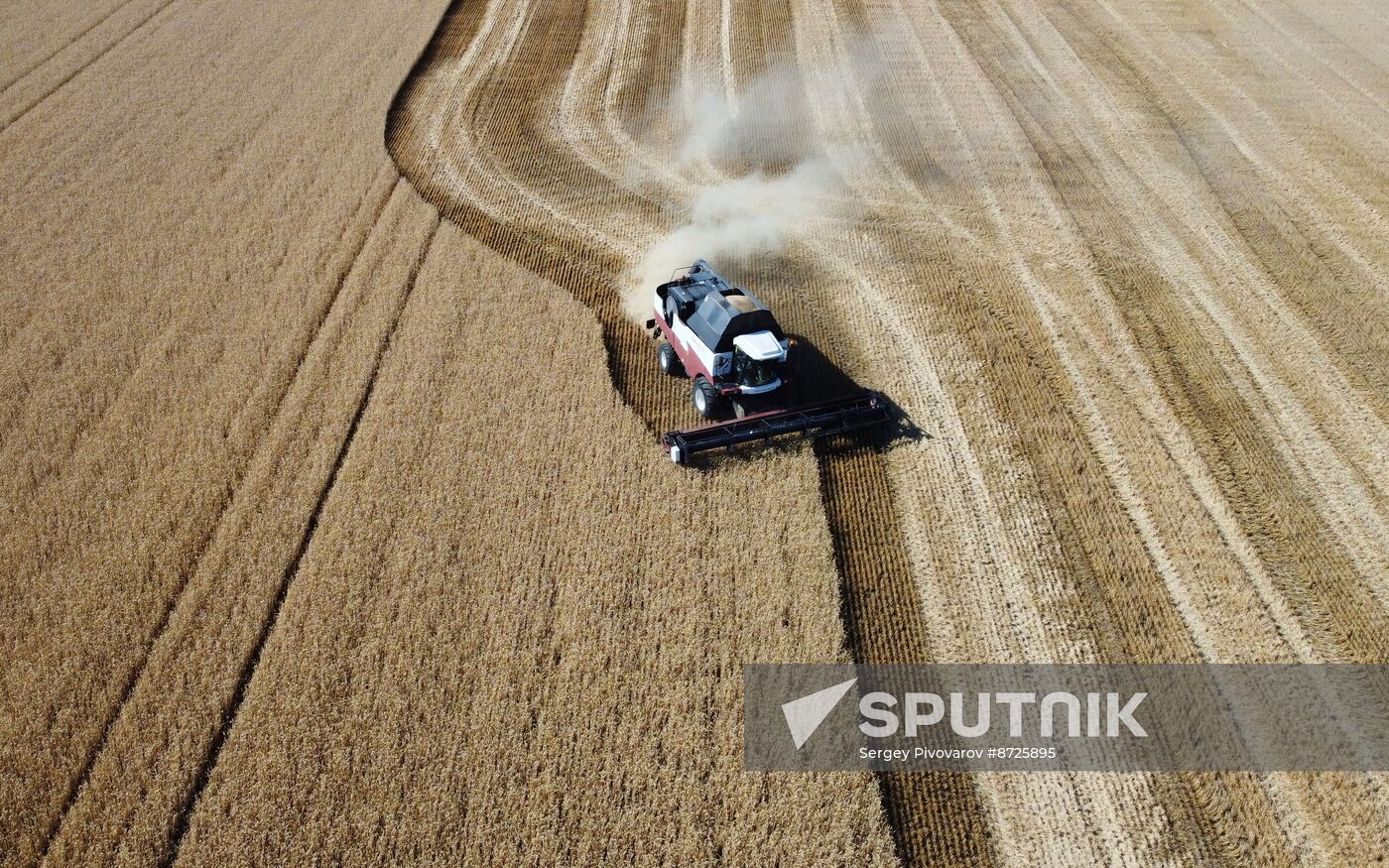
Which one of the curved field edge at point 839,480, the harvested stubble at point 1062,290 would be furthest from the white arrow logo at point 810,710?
the harvested stubble at point 1062,290

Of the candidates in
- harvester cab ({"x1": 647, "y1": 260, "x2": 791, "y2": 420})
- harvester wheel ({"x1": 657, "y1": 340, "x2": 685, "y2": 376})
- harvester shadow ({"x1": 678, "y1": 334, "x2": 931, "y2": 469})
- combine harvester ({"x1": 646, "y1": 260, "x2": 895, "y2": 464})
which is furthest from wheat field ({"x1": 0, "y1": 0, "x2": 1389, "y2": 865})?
harvester cab ({"x1": 647, "y1": 260, "x2": 791, "y2": 420})

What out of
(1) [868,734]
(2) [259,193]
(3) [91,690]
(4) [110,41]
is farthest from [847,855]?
(4) [110,41]

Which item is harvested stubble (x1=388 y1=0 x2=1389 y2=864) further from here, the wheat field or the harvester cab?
the harvester cab

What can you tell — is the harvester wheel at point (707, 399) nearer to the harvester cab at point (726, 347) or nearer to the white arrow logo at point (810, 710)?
the harvester cab at point (726, 347)

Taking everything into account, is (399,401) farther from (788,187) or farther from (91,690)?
(788,187)

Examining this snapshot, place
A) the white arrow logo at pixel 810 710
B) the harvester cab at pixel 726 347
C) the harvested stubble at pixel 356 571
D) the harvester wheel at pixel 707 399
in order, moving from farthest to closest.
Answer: the harvester wheel at pixel 707 399
the harvester cab at pixel 726 347
the white arrow logo at pixel 810 710
the harvested stubble at pixel 356 571
